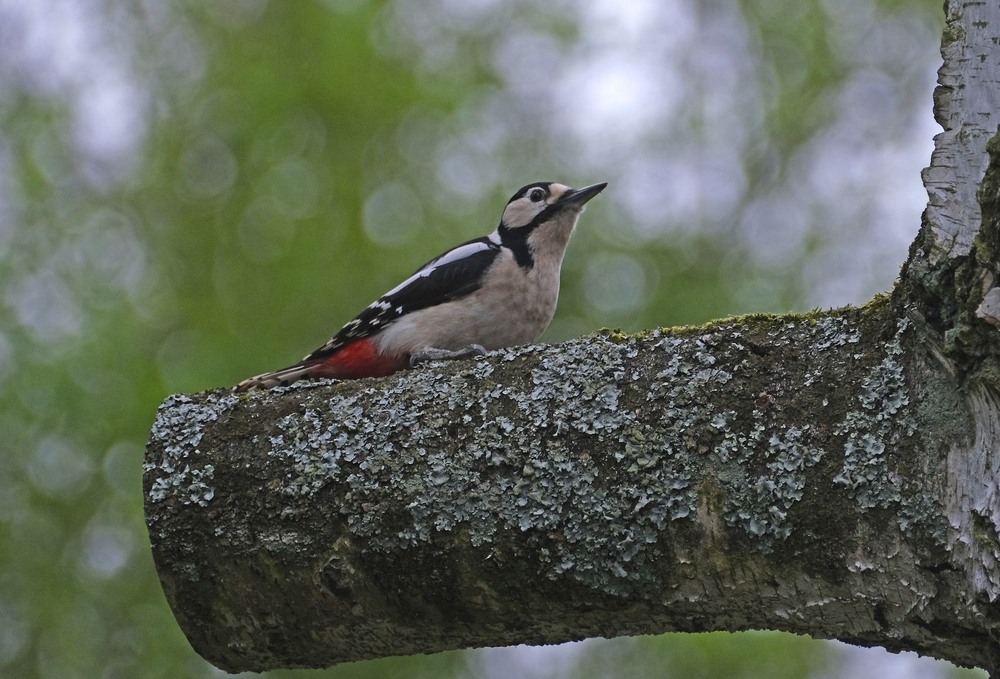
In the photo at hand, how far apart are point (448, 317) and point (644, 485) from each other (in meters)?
2.08

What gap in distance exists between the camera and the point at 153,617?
23.0 ft

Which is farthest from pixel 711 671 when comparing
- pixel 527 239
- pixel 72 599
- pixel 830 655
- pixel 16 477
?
pixel 16 477

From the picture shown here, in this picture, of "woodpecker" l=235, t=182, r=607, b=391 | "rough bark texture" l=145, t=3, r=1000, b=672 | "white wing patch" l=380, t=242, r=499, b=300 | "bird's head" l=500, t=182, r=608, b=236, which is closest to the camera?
"rough bark texture" l=145, t=3, r=1000, b=672

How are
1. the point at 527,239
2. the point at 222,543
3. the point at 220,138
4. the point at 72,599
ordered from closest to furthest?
the point at 222,543 < the point at 527,239 < the point at 72,599 < the point at 220,138

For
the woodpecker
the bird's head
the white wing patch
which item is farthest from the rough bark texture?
the bird's head

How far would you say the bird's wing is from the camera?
4.10 metres

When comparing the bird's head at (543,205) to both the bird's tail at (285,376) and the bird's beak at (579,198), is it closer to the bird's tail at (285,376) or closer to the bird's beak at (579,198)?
the bird's beak at (579,198)

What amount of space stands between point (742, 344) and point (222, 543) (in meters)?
1.14

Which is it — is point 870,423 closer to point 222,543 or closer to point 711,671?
point 222,543

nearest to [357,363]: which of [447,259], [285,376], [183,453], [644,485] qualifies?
[285,376]

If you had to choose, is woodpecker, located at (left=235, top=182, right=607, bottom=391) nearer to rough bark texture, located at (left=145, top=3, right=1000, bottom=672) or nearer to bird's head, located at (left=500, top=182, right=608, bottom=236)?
bird's head, located at (left=500, top=182, right=608, bottom=236)

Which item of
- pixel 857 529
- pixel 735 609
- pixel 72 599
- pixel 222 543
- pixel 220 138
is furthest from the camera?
pixel 220 138

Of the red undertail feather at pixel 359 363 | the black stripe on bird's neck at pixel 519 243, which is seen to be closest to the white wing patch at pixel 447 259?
the black stripe on bird's neck at pixel 519 243

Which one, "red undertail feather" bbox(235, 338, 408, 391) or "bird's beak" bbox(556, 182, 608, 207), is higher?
"bird's beak" bbox(556, 182, 608, 207)
